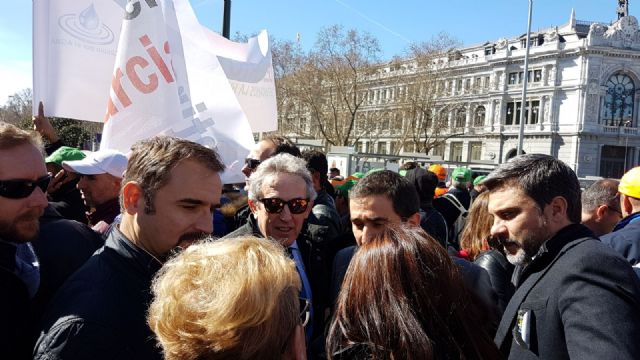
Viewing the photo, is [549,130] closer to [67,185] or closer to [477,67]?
[477,67]

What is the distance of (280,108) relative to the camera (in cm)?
3353

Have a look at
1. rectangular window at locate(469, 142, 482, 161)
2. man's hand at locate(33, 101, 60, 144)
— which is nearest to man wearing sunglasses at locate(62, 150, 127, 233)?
man's hand at locate(33, 101, 60, 144)

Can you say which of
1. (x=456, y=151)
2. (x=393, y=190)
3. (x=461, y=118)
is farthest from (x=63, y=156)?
(x=456, y=151)

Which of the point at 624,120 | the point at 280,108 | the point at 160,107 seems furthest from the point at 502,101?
the point at 160,107

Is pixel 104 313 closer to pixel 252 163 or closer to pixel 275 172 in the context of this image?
pixel 275 172

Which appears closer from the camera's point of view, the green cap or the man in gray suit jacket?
the man in gray suit jacket

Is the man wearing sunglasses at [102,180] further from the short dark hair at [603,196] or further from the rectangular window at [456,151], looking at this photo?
the rectangular window at [456,151]

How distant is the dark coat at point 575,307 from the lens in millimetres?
1668

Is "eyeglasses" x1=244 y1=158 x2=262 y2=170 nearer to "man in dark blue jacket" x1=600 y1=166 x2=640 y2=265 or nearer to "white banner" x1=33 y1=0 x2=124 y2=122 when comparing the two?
"white banner" x1=33 y1=0 x2=124 y2=122

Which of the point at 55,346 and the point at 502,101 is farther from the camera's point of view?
the point at 502,101

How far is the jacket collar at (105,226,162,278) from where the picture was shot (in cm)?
173

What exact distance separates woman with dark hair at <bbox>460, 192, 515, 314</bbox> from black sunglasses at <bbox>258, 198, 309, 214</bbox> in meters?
1.05

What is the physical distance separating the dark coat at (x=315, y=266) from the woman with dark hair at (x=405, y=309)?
1217 mm

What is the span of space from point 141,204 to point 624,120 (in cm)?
6051
